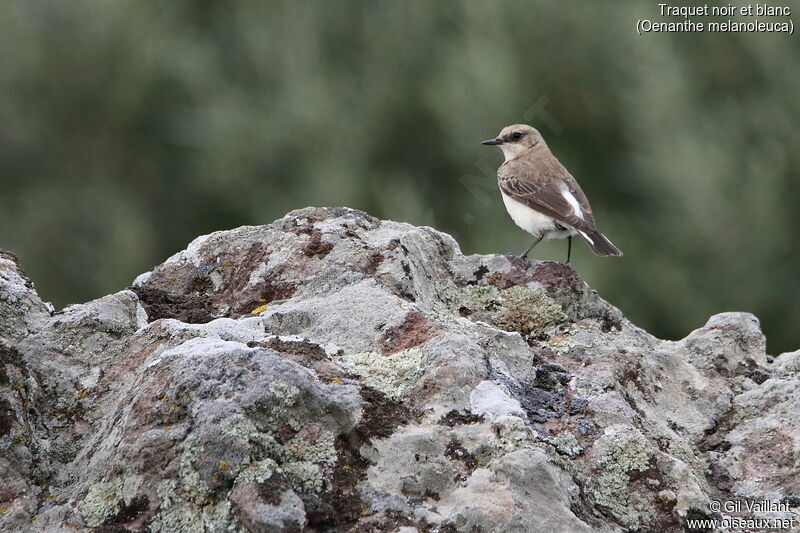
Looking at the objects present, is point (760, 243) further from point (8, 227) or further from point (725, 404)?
point (8, 227)

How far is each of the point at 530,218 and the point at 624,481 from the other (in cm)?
452

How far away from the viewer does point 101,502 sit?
279 cm

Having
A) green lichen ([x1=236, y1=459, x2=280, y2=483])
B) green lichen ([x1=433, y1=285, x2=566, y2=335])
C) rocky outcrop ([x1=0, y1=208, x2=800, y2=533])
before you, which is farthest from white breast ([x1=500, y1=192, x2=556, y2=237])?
green lichen ([x1=236, y1=459, x2=280, y2=483])

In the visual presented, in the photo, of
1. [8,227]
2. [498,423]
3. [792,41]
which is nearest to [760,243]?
[792,41]

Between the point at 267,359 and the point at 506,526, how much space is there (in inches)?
33.4

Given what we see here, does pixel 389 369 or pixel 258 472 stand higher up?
pixel 389 369

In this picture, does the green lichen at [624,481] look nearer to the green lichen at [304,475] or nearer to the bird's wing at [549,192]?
the green lichen at [304,475]

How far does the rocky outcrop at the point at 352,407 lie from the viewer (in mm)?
2762

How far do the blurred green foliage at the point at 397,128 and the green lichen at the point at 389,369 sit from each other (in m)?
7.67

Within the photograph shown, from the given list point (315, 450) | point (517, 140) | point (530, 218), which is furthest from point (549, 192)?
point (315, 450)

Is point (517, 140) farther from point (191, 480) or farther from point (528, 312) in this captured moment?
point (191, 480)

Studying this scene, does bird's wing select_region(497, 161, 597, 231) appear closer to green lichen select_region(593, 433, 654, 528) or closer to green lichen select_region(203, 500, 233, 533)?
green lichen select_region(593, 433, 654, 528)

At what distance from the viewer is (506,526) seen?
2689mm

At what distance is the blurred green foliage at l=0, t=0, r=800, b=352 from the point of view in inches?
475
